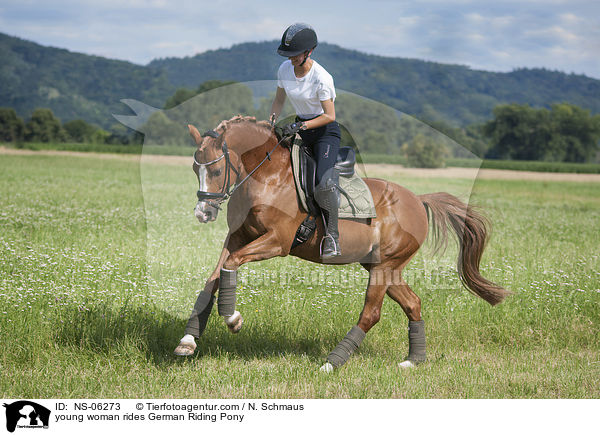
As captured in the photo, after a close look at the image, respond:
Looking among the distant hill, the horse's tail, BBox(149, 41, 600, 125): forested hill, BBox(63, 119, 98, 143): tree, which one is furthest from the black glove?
the distant hill

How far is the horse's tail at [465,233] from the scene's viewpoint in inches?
277

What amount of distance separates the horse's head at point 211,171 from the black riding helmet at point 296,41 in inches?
39.7

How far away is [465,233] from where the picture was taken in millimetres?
7191

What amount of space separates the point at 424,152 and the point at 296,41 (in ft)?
8.56

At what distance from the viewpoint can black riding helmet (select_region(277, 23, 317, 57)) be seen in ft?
16.7

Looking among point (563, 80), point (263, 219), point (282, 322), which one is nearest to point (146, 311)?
point (282, 322)

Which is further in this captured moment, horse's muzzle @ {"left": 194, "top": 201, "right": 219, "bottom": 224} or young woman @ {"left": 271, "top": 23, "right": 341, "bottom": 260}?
young woman @ {"left": 271, "top": 23, "right": 341, "bottom": 260}

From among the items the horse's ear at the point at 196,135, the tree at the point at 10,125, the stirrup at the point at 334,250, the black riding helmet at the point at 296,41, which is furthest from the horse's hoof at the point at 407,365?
the tree at the point at 10,125

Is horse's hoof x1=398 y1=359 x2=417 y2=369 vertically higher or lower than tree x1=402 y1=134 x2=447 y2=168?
lower

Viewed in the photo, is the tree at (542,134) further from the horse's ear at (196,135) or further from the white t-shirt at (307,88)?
the horse's ear at (196,135)

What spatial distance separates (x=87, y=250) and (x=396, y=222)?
6397 millimetres

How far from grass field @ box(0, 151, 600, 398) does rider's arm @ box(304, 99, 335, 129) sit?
166 centimetres

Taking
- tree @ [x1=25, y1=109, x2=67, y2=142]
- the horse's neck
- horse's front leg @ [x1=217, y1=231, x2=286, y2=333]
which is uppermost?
tree @ [x1=25, y1=109, x2=67, y2=142]

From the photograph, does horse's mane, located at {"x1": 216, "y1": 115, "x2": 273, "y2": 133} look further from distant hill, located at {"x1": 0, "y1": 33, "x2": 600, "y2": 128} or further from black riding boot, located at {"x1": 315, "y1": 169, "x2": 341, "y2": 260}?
distant hill, located at {"x1": 0, "y1": 33, "x2": 600, "y2": 128}
